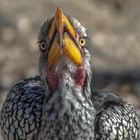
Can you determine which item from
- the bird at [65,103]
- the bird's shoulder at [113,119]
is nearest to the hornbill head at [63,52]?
the bird at [65,103]

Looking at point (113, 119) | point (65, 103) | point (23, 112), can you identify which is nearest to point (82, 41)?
point (65, 103)

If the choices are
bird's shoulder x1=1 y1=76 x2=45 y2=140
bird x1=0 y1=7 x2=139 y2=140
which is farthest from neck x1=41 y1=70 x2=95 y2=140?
bird's shoulder x1=1 y1=76 x2=45 y2=140

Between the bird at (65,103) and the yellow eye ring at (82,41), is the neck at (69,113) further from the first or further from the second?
the yellow eye ring at (82,41)

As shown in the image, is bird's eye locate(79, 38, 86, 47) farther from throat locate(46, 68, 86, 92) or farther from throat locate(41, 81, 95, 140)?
throat locate(41, 81, 95, 140)

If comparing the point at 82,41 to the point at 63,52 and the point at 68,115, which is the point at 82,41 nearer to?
the point at 63,52

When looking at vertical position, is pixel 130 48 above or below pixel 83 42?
above

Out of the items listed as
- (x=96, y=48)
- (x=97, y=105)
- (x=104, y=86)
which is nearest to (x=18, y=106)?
(x=97, y=105)

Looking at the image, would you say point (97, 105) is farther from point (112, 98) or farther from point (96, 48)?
point (96, 48)
